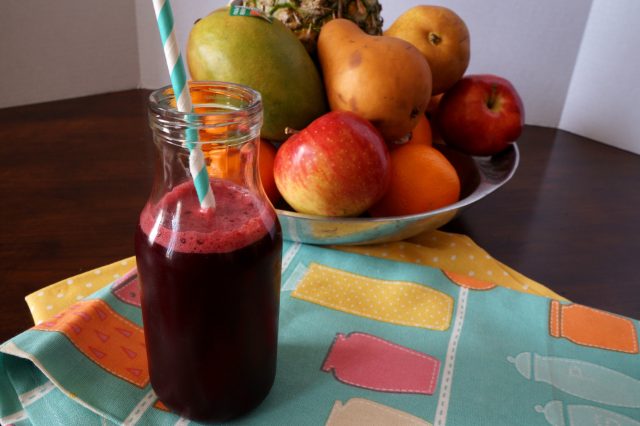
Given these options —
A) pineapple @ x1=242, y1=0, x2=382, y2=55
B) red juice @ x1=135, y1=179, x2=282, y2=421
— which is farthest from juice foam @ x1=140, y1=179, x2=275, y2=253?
pineapple @ x1=242, y1=0, x2=382, y2=55

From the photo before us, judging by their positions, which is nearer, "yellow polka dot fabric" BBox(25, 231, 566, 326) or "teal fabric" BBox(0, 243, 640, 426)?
"teal fabric" BBox(0, 243, 640, 426)

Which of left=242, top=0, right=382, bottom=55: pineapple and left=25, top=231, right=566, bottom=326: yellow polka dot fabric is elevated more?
left=242, top=0, right=382, bottom=55: pineapple

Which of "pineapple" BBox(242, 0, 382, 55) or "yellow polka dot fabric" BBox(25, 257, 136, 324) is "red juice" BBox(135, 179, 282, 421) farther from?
"pineapple" BBox(242, 0, 382, 55)

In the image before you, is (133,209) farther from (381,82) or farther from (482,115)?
(482,115)

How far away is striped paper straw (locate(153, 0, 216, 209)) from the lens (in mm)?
283

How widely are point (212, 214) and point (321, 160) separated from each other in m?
0.19

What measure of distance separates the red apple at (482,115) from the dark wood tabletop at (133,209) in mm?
85

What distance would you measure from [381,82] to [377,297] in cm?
21

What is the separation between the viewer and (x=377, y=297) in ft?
1.56

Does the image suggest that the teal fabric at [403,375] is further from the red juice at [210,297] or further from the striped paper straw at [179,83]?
the striped paper straw at [179,83]

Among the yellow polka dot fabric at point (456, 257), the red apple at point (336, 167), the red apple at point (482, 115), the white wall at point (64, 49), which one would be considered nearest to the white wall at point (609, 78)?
the red apple at point (482, 115)

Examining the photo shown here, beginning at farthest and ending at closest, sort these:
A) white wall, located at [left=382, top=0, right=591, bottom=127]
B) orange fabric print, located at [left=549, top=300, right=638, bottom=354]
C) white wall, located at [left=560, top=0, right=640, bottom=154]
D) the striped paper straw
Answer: white wall, located at [left=382, top=0, right=591, bottom=127], white wall, located at [left=560, top=0, right=640, bottom=154], orange fabric print, located at [left=549, top=300, right=638, bottom=354], the striped paper straw

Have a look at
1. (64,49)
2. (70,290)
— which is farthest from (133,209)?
(64,49)

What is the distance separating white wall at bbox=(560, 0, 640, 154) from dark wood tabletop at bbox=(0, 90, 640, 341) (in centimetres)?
5
